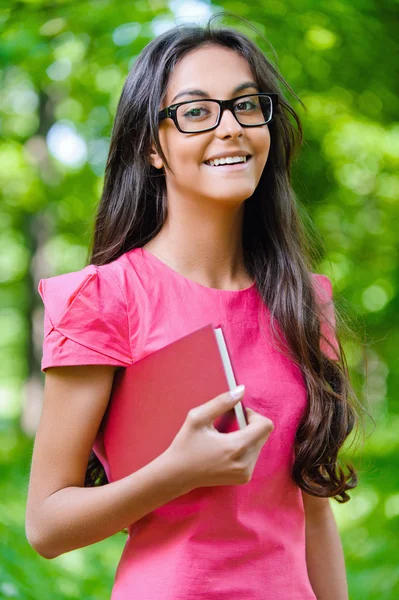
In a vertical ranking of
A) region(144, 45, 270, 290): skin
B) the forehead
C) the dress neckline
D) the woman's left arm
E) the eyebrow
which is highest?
the forehead

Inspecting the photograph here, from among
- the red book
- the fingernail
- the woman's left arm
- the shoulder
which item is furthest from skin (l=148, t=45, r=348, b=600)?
the fingernail

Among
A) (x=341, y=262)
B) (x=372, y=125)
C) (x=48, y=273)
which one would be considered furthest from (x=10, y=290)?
(x=372, y=125)

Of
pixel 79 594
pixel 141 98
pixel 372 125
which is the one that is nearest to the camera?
pixel 141 98

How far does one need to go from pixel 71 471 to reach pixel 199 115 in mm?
804

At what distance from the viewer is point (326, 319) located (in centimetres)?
198

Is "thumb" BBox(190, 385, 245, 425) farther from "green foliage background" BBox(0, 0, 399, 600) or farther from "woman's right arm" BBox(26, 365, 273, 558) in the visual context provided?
"green foliage background" BBox(0, 0, 399, 600)

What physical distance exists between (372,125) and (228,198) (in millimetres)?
4545

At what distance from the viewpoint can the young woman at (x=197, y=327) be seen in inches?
62.1

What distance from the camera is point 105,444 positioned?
170 centimetres

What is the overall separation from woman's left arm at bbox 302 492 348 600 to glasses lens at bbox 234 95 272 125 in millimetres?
902

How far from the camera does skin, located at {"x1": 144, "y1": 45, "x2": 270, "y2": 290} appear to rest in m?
1.74

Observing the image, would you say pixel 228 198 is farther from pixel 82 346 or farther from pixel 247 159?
pixel 82 346

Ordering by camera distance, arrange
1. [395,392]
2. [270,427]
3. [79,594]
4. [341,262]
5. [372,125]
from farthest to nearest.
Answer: [341,262], [395,392], [372,125], [79,594], [270,427]

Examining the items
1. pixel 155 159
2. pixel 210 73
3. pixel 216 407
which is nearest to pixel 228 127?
pixel 210 73
